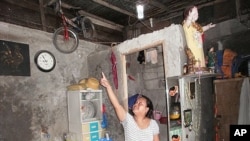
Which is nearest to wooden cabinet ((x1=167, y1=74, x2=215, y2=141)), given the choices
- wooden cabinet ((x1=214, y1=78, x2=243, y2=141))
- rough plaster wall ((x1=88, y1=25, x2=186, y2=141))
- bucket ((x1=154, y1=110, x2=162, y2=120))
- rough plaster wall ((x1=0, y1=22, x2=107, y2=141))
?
rough plaster wall ((x1=88, y1=25, x2=186, y2=141))

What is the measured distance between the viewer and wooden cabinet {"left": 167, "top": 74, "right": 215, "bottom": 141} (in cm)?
407

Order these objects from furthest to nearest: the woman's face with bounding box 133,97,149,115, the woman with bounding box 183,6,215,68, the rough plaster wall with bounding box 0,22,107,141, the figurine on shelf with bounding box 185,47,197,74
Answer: the rough plaster wall with bounding box 0,22,107,141 < the woman with bounding box 183,6,215,68 < the figurine on shelf with bounding box 185,47,197,74 < the woman's face with bounding box 133,97,149,115

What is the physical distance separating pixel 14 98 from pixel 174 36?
3.55 m

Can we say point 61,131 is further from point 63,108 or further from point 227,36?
point 227,36

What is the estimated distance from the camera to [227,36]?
18.3ft

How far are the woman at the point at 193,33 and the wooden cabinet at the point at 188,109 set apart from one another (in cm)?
39

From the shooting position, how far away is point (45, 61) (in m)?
5.36

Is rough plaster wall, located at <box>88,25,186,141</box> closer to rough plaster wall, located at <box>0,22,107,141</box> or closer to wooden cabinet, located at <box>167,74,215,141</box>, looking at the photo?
wooden cabinet, located at <box>167,74,215,141</box>

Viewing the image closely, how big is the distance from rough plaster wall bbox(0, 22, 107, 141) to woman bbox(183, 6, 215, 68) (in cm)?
330

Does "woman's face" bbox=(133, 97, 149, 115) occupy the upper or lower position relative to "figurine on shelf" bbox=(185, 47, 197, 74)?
lower

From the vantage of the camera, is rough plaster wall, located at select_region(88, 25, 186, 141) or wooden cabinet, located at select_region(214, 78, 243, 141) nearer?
rough plaster wall, located at select_region(88, 25, 186, 141)

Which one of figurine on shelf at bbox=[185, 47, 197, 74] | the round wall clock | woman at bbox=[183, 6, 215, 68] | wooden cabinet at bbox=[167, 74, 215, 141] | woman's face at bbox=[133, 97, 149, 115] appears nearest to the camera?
woman's face at bbox=[133, 97, 149, 115]

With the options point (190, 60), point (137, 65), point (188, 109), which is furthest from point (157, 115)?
point (190, 60)

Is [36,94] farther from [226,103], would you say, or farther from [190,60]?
[226,103]
